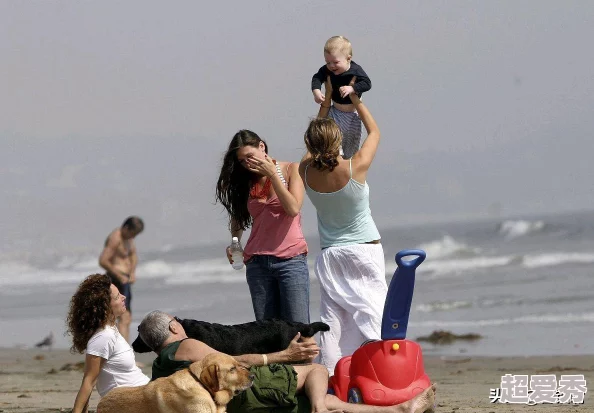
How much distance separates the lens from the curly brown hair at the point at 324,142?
5562mm

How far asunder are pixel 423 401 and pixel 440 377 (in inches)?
179

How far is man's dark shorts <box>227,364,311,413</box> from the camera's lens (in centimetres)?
525

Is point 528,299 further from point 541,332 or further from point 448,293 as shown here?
point 541,332

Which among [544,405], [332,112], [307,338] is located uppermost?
[332,112]

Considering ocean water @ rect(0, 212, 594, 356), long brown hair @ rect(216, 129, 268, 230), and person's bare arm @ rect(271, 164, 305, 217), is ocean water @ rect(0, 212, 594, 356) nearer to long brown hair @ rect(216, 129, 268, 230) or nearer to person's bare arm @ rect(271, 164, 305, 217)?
long brown hair @ rect(216, 129, 268, 230)

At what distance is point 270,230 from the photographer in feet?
19.9

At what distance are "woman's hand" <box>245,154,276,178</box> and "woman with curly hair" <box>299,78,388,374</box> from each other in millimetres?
163

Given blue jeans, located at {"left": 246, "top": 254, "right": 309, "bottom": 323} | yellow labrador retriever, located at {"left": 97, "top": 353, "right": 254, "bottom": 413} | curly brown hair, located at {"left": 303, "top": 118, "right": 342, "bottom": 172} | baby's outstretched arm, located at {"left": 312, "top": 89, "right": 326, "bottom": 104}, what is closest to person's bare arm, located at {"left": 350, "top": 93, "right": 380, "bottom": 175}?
curly brown hair, located at {"left": 303, "top": 118, "right": 342, "bottom": 172}

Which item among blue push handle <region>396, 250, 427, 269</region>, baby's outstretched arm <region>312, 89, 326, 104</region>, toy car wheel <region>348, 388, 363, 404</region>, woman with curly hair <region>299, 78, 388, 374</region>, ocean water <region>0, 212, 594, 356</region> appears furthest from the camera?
ocean water <region>0, 212, 594, 356</region>

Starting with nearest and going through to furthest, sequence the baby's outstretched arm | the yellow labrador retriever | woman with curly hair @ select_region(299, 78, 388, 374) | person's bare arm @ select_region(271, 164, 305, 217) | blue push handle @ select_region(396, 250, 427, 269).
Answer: the yellow labrador retriever < blue push handle @ select_region(396, 250, 427, 269) < woman with curly hair @ select_region(299, 78, 388, 374) < person's bare arm @ select_region(271, 164, 305, 217) < the baby's outstretched arm

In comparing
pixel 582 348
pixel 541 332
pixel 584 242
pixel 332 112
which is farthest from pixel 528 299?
pixel 584 242

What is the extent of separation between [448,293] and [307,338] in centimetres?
1422

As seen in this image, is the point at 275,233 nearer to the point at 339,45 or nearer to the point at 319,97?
the point at 319,97

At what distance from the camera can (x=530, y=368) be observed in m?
10.3
